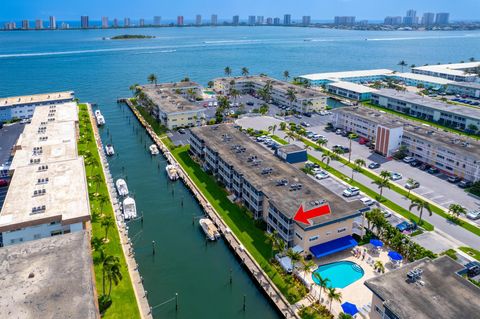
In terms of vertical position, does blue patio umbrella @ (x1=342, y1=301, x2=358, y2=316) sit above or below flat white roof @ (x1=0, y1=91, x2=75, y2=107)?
below

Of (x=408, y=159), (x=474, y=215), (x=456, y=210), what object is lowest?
(x=474, y=215)

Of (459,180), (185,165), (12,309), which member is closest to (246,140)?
(185,165)

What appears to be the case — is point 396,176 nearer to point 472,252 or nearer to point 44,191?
point 472,252

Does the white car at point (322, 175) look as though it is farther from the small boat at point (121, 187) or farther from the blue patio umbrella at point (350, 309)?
the small boat at point (121, 187)

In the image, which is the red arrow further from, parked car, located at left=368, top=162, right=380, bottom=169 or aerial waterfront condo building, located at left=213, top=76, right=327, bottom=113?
aerial waterfront condo building, located at left=213, top=76, right=327, bottom=113

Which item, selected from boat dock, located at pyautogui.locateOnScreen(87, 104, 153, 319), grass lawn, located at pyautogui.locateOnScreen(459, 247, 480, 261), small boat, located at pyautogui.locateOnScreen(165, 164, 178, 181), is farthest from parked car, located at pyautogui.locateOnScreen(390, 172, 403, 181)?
boat dock, located at pyautogui.locateOnScreen(87, 104, 153, 319)

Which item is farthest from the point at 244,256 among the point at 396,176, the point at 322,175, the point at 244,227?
the point at 396,176

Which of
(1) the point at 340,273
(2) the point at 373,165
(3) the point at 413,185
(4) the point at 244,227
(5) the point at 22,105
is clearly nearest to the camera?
(1) the point at 340,273
